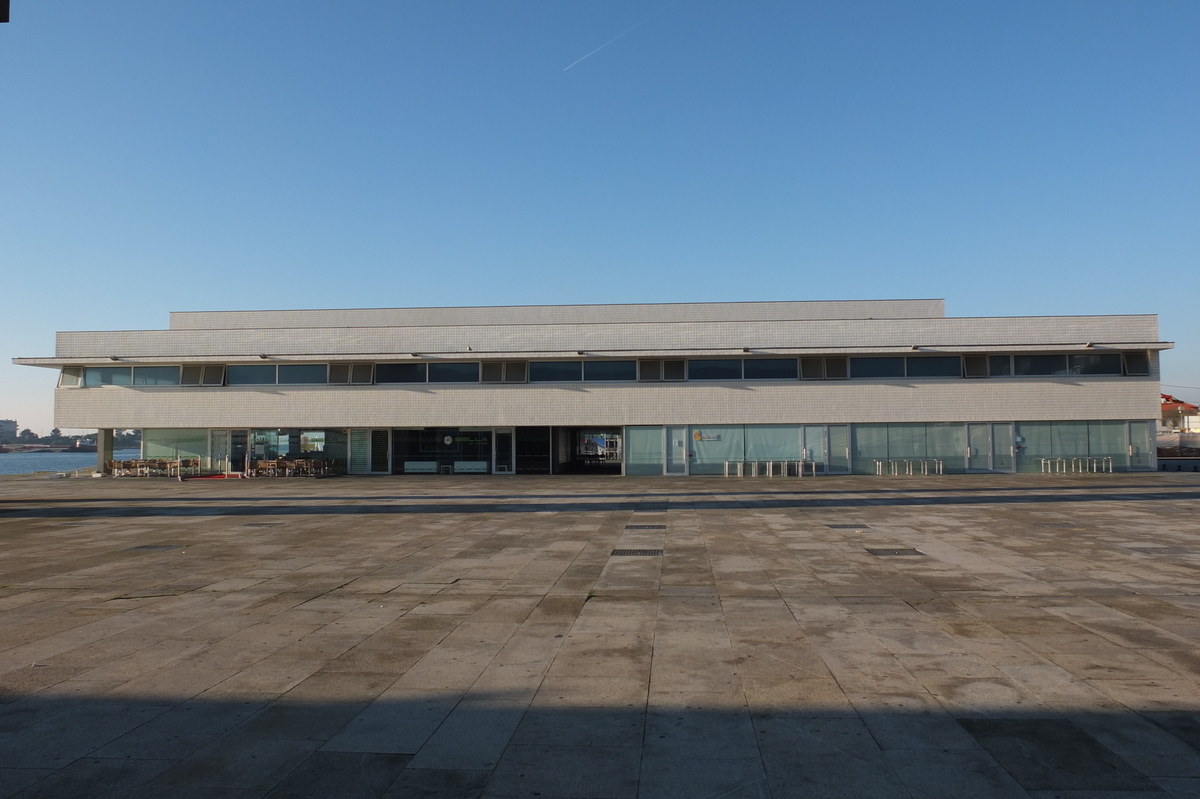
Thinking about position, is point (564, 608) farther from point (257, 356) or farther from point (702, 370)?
point (257, 356)

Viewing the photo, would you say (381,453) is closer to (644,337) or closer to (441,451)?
(441,451)

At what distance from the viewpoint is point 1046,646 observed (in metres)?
6.71

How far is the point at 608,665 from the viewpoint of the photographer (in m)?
6.31

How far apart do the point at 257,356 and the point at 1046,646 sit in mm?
34314

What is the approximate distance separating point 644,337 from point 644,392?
257cm

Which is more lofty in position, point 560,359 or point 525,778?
point 560,359

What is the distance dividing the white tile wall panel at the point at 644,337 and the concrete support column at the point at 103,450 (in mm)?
4376

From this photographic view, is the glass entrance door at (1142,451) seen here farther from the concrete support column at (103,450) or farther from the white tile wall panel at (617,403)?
the concrete support column at (103,450)

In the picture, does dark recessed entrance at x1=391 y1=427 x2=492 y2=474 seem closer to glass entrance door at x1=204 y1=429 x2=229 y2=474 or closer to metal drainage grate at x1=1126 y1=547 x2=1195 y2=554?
glass entrance door at x1=204 y1=429 x2=229 y2=474

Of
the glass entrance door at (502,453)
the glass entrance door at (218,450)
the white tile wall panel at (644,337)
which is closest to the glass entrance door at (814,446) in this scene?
the white tile wall panel at (644,337)

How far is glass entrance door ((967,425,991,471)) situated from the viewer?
31.6 metres

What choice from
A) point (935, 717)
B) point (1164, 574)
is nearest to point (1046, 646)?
point (935, 717)

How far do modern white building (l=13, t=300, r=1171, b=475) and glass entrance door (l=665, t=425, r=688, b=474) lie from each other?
2.6 inches

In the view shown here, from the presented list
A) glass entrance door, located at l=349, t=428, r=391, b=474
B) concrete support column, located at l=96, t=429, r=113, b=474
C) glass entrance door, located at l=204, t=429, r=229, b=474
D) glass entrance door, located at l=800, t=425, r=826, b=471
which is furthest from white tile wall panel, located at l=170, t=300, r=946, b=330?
glass entrance door, located at l=800, t=425, r=826, b=471
